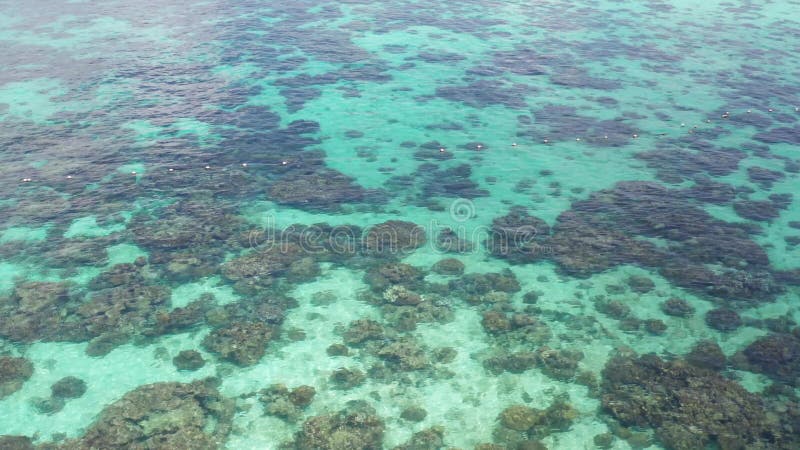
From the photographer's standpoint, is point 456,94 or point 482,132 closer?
point 482,132

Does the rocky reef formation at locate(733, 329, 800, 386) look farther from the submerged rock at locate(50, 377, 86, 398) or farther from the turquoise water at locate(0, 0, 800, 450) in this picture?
the submerged rock at locate(50, 377, 86, 398)

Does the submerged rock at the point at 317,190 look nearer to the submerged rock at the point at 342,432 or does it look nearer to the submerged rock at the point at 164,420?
the submerged rock at the point at 164,420

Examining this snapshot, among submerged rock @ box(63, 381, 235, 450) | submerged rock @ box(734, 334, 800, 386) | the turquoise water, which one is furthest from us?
submerged rock @ box(734, 334, 800, 386)

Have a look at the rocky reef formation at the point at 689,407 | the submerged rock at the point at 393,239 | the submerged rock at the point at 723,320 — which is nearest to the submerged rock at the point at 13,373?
the submerged rock at the point at 393,239

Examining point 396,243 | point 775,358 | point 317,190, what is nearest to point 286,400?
point 396,243

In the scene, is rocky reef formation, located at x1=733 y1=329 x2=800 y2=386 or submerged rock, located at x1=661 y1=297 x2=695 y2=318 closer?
rocky reef formation, located at x1=733 y1=329 x2=800 y2=386

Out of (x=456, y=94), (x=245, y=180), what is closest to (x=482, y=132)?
(x=456, y=94)

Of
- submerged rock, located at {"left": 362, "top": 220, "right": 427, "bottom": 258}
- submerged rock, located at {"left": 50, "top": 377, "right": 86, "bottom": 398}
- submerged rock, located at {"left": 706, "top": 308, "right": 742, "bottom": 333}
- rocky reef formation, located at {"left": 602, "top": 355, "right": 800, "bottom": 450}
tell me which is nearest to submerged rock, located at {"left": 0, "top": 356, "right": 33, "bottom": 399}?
submerged rock, located at {"left": 50, "top": 377, "right": 86, "bottom": 398}

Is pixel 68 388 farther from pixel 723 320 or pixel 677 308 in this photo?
pixel 723 320

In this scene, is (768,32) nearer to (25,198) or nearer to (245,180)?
(245,180)
